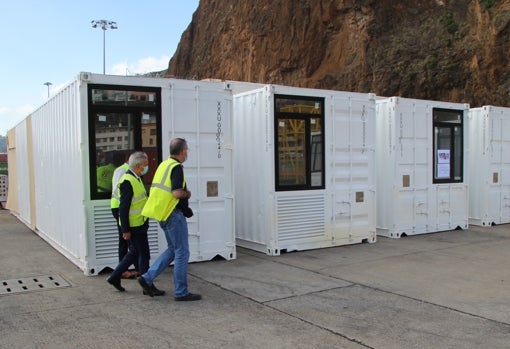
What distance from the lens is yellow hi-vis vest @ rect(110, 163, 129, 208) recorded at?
22.2 ft

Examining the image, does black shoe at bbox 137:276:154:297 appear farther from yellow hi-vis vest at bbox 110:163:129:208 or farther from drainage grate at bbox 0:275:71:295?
drainage grate at bbox 0:275:71:295

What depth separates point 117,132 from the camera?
296 inches

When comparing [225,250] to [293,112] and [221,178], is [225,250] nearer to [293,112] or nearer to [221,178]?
[221,178]

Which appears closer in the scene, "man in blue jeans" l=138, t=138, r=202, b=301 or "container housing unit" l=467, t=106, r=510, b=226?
"man in blue jeans" l=138, t=138, r=202, b=301

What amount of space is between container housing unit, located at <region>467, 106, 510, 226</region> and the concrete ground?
385cm

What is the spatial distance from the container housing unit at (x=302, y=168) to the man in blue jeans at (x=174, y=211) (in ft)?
9.95

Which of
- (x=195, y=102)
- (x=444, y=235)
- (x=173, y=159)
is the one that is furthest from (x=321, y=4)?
(x=173, y=159)

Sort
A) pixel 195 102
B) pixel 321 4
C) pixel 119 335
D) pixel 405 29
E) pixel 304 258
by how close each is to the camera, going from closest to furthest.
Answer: pixel 119 335
pixel 195 102
pixel 304 258
pixel 405 29
pixel 321 4

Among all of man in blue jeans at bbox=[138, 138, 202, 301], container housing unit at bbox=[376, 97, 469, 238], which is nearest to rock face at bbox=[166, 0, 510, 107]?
container housing unit at bbox=[376, 97, 469, 238]

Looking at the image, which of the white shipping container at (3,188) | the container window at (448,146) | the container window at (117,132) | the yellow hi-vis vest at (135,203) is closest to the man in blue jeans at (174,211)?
the yellow hi-vis vest at (135,203)

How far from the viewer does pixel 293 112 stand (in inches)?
355

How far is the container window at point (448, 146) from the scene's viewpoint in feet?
37.3

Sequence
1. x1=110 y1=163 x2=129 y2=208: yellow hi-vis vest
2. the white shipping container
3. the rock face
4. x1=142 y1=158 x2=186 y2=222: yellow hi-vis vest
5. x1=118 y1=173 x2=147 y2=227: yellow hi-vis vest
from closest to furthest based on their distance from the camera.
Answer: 1. x1=142 y1=158 x2=186 y2=222: yellow hi-vis vest
2. x1=118 y1=173 x2=147 y2=227: yellow hi-vis vest
3. x1=110 y1=163 x2=129 y2=208: yellow hi-vis vest
4. the white shipping container
5. the rock face

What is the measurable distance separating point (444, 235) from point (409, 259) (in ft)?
9.75
